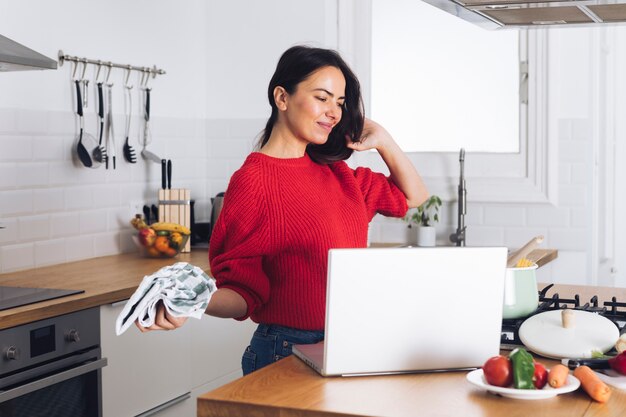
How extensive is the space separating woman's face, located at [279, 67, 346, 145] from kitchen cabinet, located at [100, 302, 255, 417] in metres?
1.09

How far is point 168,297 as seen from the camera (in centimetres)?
177

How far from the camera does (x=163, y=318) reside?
5.92ft

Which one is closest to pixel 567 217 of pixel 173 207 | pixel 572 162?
pixel 572 162

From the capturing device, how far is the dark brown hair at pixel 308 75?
243cm

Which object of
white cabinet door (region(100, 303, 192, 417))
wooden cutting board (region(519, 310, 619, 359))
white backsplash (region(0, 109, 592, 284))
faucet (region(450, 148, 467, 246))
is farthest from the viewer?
faucet (region(450, 148, 467, 246))

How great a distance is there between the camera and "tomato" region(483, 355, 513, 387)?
5.48 feet

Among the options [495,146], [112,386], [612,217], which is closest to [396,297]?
[112,386]

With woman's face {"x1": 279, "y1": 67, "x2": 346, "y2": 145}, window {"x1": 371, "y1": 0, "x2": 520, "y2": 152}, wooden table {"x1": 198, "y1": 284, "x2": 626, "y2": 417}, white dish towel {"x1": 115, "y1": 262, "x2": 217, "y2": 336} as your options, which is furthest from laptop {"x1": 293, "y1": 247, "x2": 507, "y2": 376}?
window {"x1": 371, "y1": 0, "x2": 520, "y2": 152}

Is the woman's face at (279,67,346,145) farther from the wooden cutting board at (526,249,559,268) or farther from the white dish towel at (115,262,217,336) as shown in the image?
the wooden cutting board at (526,249,559,268)

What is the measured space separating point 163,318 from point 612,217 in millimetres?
3425

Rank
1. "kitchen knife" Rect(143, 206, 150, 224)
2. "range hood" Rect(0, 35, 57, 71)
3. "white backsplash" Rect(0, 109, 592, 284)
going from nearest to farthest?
"range hood" Rect(0, 35, 57, 71) → "white backsplash" Rect(0, 109, 592, 284) → "kitchen knife" Rect(143, 206, 150, 224)

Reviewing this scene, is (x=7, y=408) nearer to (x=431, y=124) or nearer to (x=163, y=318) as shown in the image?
(x=163, y=318)

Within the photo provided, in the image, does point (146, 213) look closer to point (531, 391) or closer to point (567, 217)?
point (567, 217)

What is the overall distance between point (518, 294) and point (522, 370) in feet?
1.88
